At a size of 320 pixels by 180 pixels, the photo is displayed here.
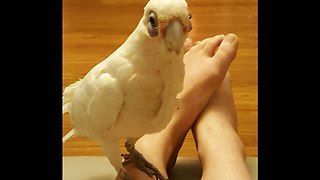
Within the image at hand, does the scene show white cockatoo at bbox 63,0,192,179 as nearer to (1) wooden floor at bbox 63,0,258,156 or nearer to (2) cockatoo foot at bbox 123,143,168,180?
(2) cockatoo foot at bbox 123,143,168,180

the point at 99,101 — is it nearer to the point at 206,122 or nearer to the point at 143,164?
the point at 143,164

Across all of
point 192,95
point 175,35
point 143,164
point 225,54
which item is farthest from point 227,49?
point 175,35

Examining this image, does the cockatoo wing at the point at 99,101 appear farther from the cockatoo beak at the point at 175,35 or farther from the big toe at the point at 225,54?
the big toe at the point at 225,54

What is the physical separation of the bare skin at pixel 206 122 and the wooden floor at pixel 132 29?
0.13 metres

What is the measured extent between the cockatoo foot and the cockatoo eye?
A: 0.86 feet

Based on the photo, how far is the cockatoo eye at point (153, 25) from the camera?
575 mm

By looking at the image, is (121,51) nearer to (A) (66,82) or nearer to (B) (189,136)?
(B) (189,136)

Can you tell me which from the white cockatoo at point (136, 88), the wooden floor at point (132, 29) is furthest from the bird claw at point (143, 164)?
the wooden floor at point (132, 29)

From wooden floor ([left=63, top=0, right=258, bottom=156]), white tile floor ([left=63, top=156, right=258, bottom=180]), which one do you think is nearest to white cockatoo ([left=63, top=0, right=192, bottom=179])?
white tile floor ([left=63, top=156, right=258, bottom=180])

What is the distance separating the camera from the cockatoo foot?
0.79 meters

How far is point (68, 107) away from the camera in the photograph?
785 mm

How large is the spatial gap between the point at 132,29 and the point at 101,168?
0.59 meters

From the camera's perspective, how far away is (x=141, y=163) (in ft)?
2.62

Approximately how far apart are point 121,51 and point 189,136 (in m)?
0.43
